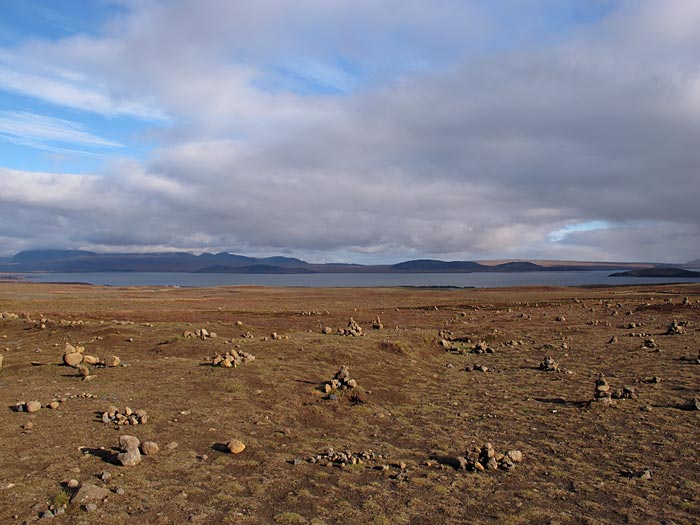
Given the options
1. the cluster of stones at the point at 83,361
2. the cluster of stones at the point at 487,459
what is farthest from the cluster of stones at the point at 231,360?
the cluster of stones at the point at 487,459

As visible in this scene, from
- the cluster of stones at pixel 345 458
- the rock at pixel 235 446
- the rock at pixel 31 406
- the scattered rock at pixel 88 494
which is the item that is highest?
the rock at pixel 31 406

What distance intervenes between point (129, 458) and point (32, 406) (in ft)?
15.2

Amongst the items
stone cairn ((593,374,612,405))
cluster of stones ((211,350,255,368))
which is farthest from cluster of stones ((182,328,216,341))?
stone cairn ((593,374,612,405))

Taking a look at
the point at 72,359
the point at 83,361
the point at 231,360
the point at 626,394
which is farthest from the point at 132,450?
the point at 626,394

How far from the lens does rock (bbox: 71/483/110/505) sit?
743 centimetres

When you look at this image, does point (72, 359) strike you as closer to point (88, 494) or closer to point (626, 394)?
point (88, 494)

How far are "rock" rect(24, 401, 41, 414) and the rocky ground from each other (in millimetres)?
41

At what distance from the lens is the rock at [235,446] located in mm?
9984

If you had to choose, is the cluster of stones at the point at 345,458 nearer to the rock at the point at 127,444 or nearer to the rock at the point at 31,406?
the rock at the point at 127,444

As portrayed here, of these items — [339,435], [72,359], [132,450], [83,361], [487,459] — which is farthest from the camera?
[83,361]

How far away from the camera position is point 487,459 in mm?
9758

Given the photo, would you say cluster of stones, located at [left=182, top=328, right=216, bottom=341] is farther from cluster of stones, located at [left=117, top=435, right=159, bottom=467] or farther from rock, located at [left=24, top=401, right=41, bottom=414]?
cluster of stones, located at [left=117, top=435, right=159, bottom=467]

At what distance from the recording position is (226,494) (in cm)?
818

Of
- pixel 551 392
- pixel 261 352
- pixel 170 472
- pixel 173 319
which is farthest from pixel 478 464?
pixel 173 319
